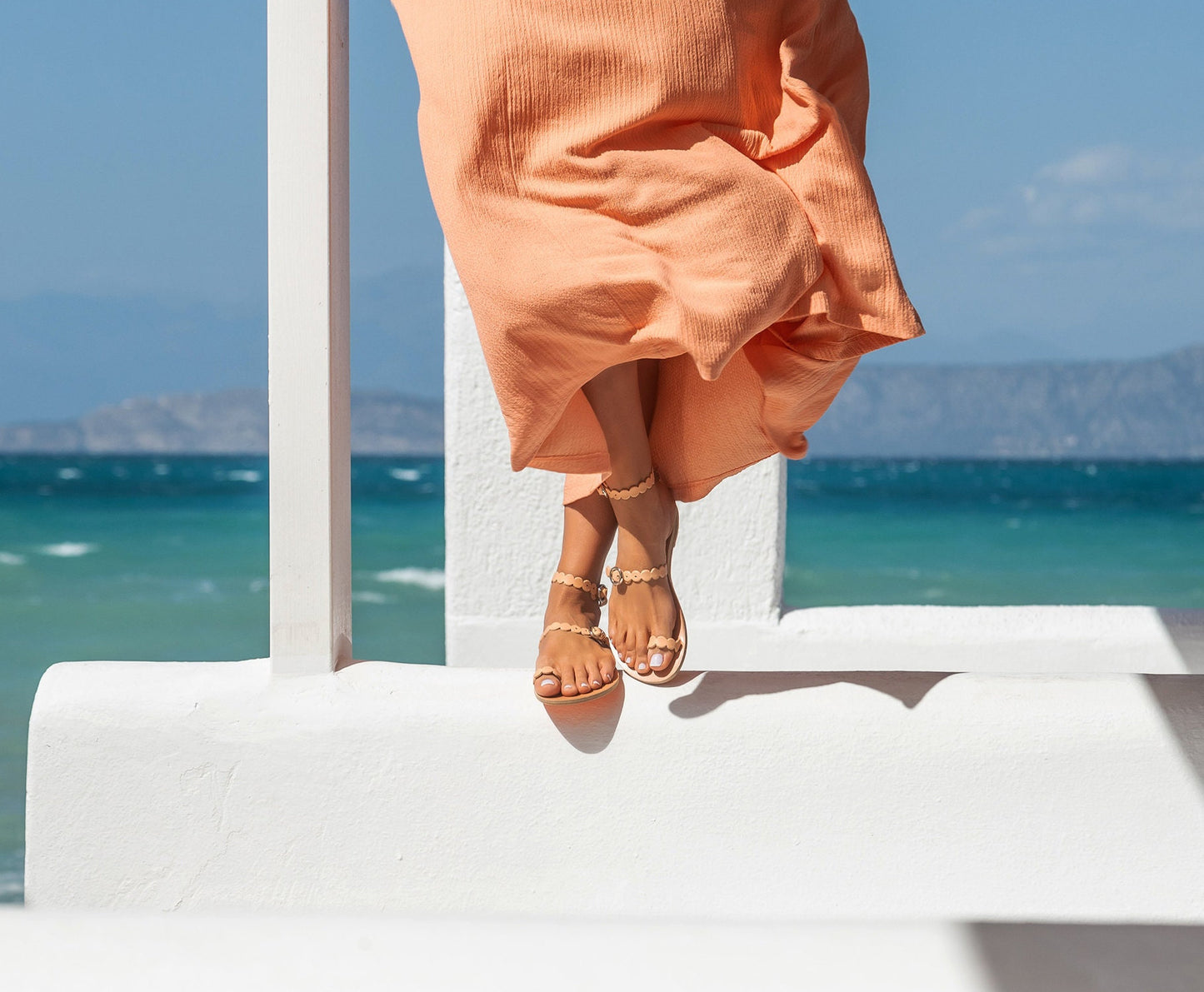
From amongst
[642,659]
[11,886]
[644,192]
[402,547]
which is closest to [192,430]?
[402,547]

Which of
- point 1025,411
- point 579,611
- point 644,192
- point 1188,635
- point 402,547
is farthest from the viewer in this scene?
point 1025,411

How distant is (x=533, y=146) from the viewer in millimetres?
1497

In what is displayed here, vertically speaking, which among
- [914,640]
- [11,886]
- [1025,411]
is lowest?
[11,886]

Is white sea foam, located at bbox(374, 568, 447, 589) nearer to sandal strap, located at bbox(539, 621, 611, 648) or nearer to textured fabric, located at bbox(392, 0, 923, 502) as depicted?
sandal strap, located at bbox(539, 621, 611, 648)

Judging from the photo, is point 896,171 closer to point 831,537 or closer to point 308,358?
point 831,537

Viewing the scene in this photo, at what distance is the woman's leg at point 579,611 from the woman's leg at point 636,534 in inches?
1.8

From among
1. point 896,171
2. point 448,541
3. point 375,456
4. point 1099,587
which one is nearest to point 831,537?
point 1099,587

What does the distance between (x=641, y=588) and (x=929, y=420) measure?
94.5 ft

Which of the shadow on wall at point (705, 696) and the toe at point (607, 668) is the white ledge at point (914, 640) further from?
the toe at point (607, 668)

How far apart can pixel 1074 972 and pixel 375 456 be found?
92.4 ft

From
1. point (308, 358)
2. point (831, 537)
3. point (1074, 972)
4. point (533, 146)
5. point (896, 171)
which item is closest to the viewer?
point (1074, 972)

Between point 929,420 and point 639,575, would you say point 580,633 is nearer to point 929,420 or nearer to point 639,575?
point 639,575

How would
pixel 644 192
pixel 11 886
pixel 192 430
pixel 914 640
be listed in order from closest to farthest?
pixel 644 192 → pixel 914 640 → pixel 11 886 → pixel 192 430

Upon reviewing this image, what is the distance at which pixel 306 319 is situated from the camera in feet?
5.94
